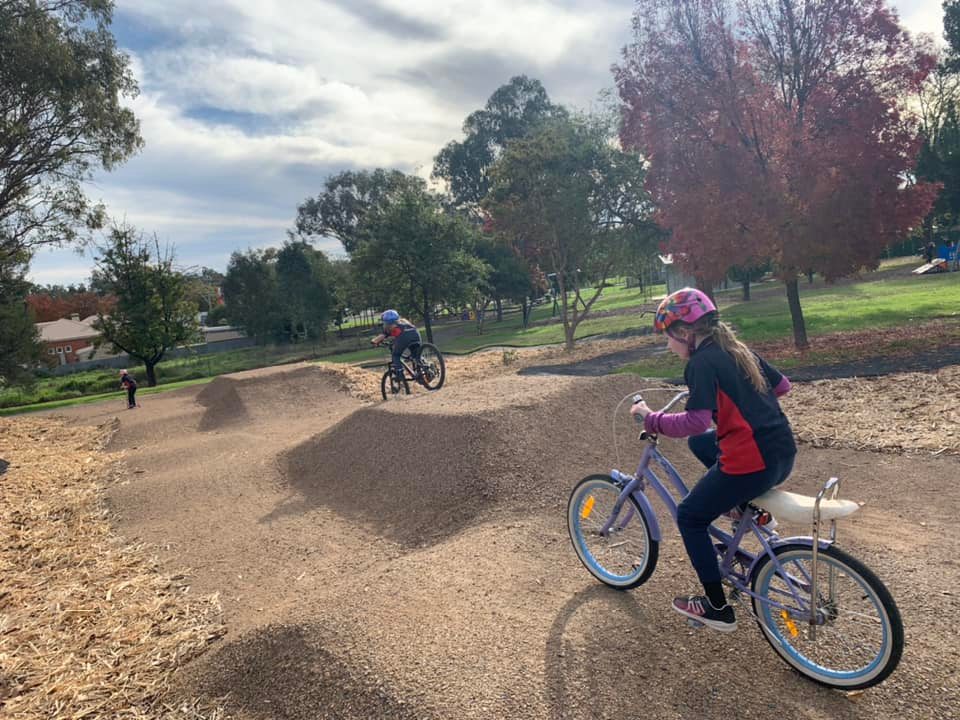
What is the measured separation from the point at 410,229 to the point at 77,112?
16575 millimetres

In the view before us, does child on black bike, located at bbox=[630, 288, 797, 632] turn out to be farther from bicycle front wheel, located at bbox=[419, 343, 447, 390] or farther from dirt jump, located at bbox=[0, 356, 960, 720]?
bicycle front wheel, located at bbox=[419, 343, 447, 390]

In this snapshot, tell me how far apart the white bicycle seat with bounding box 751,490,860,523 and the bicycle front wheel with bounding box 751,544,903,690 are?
208mm

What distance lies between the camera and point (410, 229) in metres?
33.8

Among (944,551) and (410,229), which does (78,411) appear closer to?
(410,229)

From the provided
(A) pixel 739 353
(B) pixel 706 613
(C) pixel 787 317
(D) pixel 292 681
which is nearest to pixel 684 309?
(A) pixel 739 353

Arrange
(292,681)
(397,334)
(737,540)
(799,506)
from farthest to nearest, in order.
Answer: (397,334)
(292,681)
(737,540)
(799,506)

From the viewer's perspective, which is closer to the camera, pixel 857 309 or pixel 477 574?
pixel 477 574

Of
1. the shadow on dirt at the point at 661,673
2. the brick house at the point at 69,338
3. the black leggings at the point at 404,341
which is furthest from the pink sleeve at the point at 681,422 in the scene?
the brick house at the point at 69,338

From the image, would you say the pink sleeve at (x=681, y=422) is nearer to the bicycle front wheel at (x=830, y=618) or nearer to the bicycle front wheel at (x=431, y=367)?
the bicycle front wheel at (x=830, y=618)

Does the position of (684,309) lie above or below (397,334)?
above

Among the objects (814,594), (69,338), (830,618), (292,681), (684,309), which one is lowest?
(292,681)

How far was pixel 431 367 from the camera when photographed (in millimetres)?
12578

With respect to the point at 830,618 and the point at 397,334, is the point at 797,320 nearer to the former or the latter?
the point at 397,334

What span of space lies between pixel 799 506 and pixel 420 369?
10032 mm
